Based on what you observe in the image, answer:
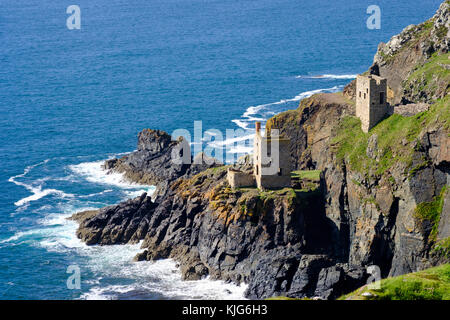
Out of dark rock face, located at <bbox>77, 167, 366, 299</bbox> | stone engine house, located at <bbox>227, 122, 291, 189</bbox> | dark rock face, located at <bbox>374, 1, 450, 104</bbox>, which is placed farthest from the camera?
dark rock face, located at <bbox>374, 1, 450, 104</bbox>

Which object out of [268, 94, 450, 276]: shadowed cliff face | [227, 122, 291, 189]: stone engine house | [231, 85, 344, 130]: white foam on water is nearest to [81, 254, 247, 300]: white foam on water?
[227, 122, 291, 189]: stone engine house

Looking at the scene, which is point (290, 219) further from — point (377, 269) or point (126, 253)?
point (126, 253)

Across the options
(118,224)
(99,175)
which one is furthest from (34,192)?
(118,224)

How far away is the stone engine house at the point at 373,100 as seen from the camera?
99.6 m

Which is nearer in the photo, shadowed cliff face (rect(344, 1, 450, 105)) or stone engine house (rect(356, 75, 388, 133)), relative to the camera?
stone engine house (rect(356, 75, 388, 133))

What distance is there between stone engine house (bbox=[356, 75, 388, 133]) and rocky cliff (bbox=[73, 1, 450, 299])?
4.58ft

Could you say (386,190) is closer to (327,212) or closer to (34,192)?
(327,212)

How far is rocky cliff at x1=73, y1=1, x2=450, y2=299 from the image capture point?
86.9 meters

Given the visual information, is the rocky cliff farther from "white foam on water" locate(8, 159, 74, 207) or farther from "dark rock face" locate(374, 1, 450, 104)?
"white foam on water" locate(8, 159, 74, 207)

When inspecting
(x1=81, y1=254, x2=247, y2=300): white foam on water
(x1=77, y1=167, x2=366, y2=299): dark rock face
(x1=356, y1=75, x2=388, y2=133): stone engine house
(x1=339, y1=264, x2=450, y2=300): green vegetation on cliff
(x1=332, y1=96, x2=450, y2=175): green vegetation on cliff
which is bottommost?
(x1=81, y1=254, x2=247, y2=300): white foam on water

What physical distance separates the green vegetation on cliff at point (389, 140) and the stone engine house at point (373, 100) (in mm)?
1102

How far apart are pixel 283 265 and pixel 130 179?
5239 cm

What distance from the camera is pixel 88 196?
130 meters

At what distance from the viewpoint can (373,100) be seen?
329 ft
